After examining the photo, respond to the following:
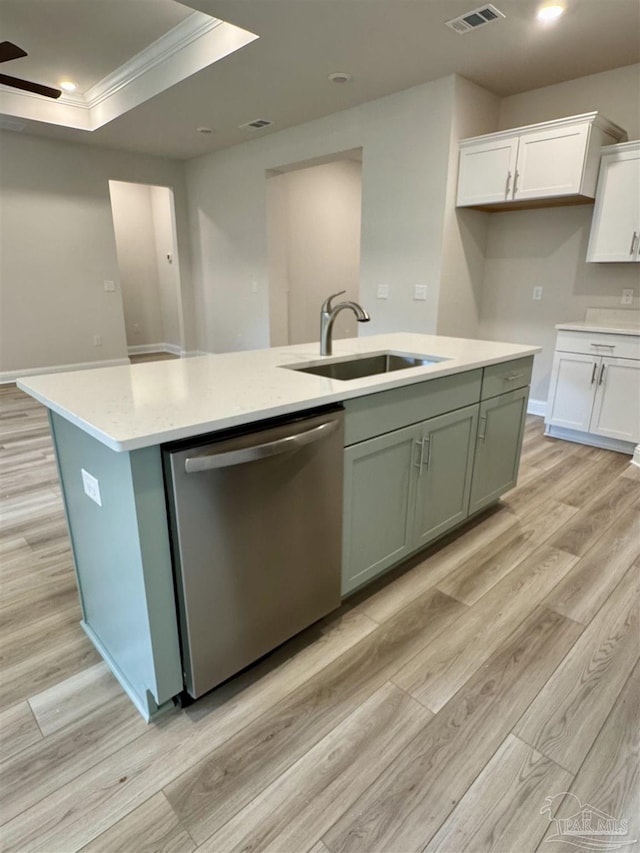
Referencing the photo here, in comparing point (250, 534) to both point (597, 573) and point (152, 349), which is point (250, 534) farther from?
point (152, 349)

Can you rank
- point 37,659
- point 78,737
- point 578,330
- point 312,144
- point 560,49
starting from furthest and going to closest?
point 312,144 → point 578,330 → point 560,49 → point 37,659 → point 78,737

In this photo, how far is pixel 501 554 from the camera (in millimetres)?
2291

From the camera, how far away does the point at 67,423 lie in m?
1.49

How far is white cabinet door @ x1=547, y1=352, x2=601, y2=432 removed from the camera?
11.8 ft

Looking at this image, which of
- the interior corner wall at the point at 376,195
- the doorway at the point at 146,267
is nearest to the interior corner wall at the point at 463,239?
the interior corner wall at the point at 376,195

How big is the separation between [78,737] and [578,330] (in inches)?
149

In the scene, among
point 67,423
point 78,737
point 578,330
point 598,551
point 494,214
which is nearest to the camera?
point 78,737

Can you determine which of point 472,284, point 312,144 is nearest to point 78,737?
point 472,284

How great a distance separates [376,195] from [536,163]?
4.47 feet

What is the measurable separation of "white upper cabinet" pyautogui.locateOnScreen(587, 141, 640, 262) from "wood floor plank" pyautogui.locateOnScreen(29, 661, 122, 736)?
403cm

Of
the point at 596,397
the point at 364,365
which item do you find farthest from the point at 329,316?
the point at 596,397

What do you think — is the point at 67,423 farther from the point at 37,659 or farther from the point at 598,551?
the point at 598,551

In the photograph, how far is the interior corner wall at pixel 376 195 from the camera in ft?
12.8

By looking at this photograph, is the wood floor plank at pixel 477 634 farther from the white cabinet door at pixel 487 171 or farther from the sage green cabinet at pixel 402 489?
the white cabinet door at pixel 487 171
